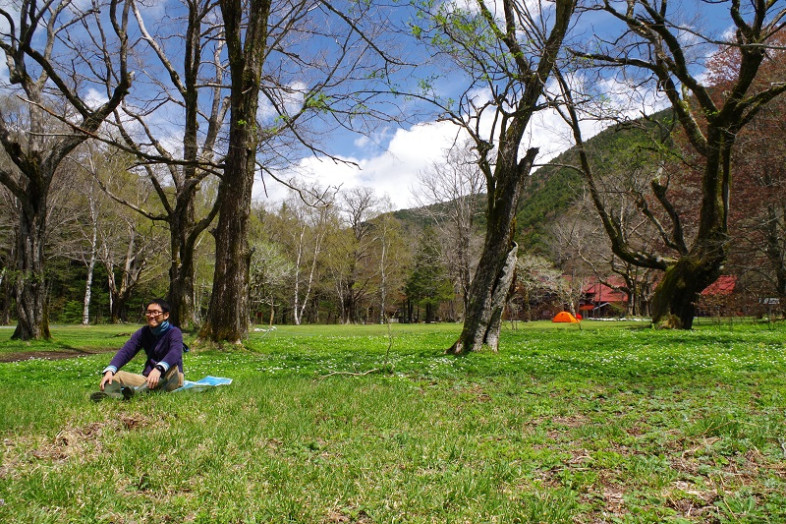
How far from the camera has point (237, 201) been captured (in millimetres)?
12391

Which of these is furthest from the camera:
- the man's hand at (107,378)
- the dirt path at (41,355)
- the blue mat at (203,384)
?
the dirt path at (41,355)

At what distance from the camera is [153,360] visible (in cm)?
643

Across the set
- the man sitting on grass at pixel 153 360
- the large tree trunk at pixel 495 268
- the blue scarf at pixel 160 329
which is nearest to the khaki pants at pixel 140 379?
the man sitting on grass at pixel 153 360

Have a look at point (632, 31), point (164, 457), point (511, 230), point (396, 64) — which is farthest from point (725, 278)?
point (164, 457)

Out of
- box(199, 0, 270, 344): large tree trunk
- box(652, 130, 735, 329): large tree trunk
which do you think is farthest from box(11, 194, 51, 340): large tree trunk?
box(652, 130, 735, 329): large tree trunk

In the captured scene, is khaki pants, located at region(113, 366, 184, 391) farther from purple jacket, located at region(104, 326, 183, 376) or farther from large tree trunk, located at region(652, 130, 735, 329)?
large tree trunk, located at region(652, 130, 735, 329)

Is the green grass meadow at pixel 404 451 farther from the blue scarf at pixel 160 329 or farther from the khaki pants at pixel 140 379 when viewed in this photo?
the blue scarf at pixel 160 329

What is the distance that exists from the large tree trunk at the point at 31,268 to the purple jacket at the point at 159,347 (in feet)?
41.0

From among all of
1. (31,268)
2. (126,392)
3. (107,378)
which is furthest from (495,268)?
(31,268)

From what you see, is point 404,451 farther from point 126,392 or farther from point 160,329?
point 160,329

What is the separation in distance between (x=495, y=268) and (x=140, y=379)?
25.9 feet

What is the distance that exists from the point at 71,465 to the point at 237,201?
30.4 feet

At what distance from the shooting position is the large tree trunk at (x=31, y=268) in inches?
625

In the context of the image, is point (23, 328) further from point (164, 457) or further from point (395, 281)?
point (395, 281)
